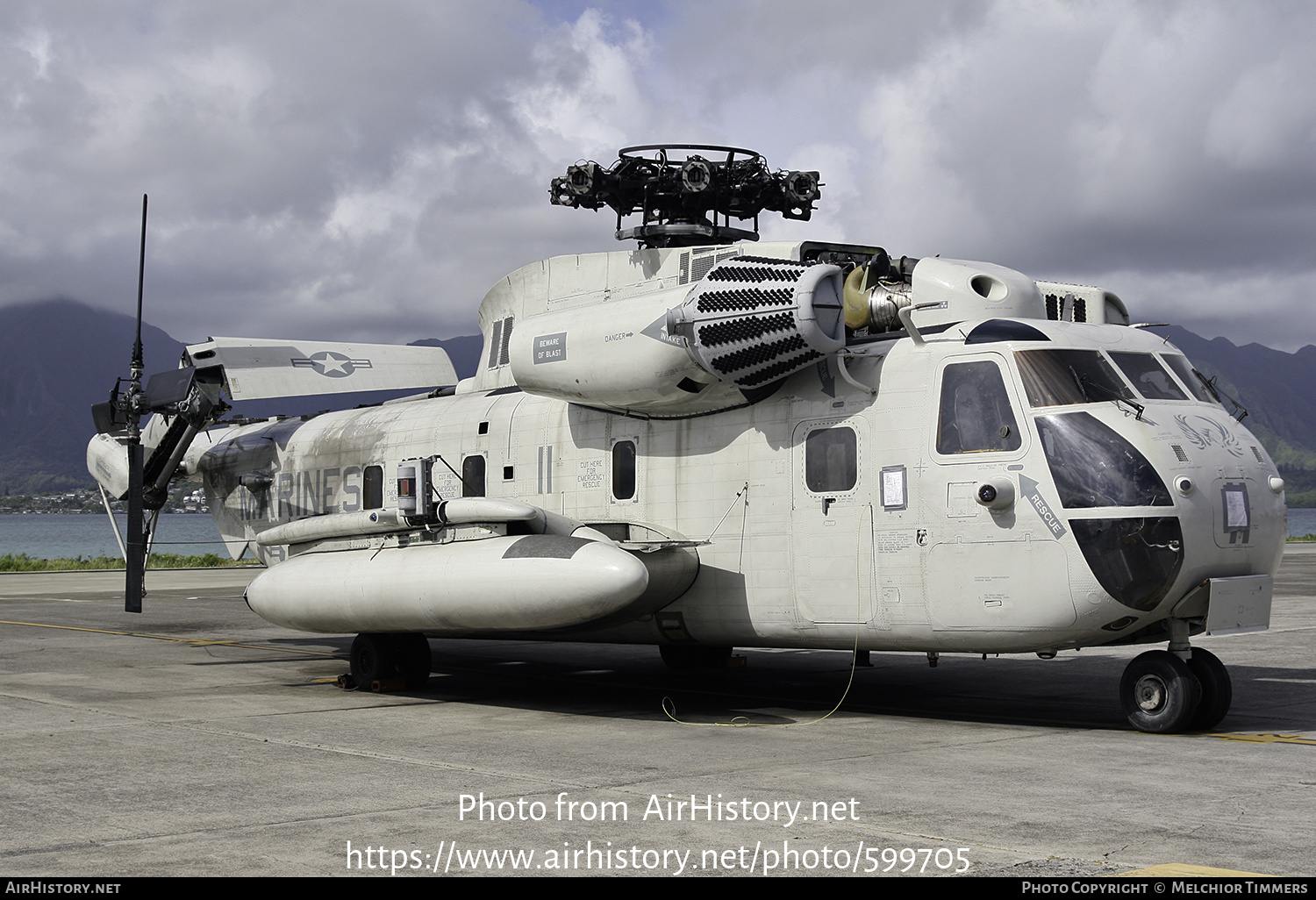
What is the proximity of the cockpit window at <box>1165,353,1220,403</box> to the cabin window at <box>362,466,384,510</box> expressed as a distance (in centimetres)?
914

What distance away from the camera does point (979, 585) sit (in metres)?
10.1

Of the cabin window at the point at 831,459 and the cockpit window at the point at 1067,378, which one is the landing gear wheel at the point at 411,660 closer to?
the cabin window at the point at 831,459

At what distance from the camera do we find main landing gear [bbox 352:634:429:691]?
13836mm

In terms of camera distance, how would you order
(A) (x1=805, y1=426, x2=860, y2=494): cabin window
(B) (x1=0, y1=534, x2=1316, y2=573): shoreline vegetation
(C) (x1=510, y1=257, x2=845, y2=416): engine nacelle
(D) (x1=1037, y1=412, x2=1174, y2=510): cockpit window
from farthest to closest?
(B) (x1=0, y1=534, x2=1316, y2=573): shoreline vegetation → (A) (x1=805, y1=426, x2=860, y2=494): cabin window → (C) (x1=510, y1=257, x2=845, y2=416): engine nacelle → (D) (x1=1037, y1=412, x2=1174, y2=510): cockpit window

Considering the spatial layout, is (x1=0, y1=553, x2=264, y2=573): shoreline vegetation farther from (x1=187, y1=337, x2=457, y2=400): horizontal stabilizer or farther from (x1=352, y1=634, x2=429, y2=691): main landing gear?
(x1=352, y1=634, x2=429, y2=691): main landing gear

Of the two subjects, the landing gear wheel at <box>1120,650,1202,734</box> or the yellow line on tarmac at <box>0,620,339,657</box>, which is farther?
the yellow line on tarmac at <box>0,620,339,657</box>

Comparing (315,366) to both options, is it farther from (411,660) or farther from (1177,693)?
(1177,693)

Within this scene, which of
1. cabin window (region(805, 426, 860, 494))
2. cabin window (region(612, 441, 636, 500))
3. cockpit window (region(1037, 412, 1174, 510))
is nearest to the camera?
cockpit window (region(1037, 412, 1174, 510))

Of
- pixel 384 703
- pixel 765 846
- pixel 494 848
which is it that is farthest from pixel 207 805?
pixel 384 703

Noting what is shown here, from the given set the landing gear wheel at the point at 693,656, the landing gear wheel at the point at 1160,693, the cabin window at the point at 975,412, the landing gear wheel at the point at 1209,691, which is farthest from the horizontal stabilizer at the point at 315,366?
the landing gear wheel at the point at 1209,691

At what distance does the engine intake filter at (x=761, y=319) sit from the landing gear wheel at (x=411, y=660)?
16.6 ft

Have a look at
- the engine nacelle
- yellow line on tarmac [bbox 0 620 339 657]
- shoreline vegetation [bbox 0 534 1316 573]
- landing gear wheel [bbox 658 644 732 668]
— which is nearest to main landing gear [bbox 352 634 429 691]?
landing gear wheel [bbox 658 644 732 668]

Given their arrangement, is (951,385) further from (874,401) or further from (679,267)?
(679,267)

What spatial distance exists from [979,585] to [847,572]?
1246 mm
